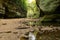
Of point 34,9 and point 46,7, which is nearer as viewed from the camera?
point 46,7

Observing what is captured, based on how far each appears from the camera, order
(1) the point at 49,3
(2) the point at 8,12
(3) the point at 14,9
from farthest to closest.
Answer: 1. (3) the point at 14,9
2. (2) the point at 8,12
3. (1) the point at 49,3

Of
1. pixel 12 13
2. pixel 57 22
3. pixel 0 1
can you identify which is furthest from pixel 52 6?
pixel 12 13

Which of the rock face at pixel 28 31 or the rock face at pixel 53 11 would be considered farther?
the rock face at pixel 53 11

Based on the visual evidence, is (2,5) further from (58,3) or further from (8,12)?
(58,3)

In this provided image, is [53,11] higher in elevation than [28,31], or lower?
higher

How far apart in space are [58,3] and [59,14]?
0.42 metres

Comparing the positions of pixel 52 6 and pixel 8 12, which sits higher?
pixel 52 6

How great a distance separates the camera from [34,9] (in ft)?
66.3

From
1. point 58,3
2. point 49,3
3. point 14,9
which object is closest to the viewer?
point 58,3

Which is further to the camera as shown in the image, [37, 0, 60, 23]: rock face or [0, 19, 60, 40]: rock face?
[37, 0, 60, 23]: rock face

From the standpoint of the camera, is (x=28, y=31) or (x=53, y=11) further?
(x=53, y=11)

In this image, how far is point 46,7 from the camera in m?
5.48

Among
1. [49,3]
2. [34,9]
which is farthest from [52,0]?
[34,9]

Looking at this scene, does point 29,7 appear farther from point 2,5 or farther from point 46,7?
point 46,7
